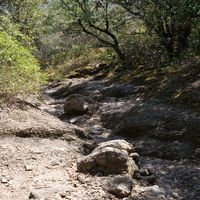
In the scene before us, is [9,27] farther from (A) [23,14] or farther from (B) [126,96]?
(A) [23,14]

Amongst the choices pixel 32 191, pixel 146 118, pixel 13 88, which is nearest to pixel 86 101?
pixel 146 118

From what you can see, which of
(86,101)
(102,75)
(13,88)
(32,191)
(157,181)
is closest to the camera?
(32,191)

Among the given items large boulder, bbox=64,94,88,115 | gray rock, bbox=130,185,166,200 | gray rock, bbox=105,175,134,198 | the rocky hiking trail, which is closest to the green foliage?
large boulder, bbox=64,94,88,115

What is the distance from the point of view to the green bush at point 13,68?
1339cm

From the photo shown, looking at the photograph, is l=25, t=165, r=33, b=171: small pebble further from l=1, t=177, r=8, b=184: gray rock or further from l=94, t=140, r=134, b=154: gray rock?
l=94, t=140, r=134, b=154: gray rock

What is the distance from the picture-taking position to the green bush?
43.9 feet

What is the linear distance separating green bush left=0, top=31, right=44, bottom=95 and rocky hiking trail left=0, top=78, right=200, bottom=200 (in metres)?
0.73

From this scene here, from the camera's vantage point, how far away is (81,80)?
27438mm

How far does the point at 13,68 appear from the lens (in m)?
13.7

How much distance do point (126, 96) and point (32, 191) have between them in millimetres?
11956

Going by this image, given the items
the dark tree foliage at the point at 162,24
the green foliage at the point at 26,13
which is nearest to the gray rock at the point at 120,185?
the dark tree foliage at the point at 162,24

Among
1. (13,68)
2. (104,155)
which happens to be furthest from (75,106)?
(104,155)

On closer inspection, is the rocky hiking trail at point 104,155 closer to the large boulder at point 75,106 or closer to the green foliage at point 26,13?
the large boulder at point 75,106

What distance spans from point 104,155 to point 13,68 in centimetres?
547
